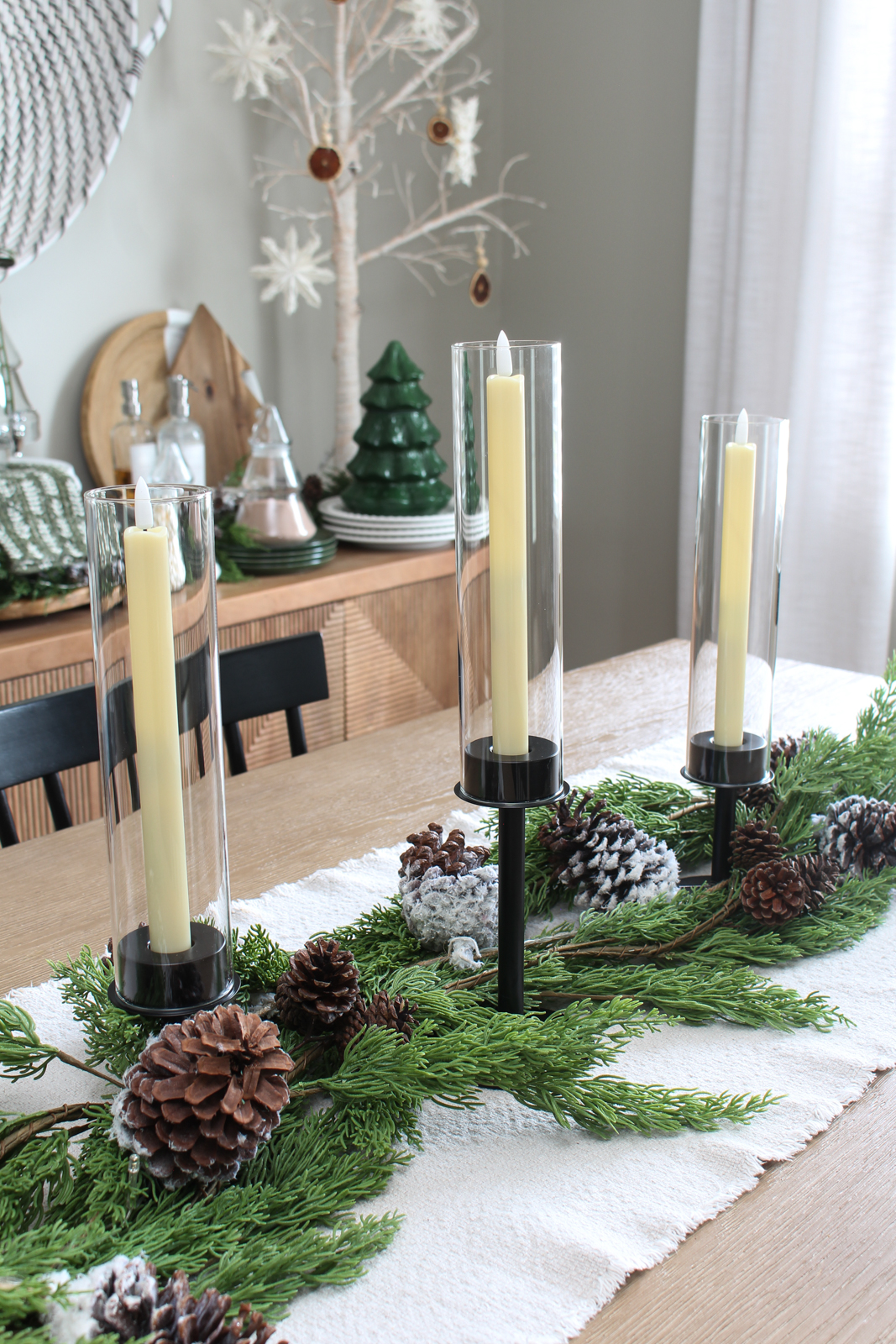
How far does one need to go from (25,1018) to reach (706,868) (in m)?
0.50

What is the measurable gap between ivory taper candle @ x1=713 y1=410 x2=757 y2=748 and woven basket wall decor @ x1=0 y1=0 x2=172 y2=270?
1676 millimetres

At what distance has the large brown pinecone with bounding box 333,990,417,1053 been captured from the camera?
562 millimetres

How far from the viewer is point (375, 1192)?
501 mm

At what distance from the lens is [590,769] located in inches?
42.1

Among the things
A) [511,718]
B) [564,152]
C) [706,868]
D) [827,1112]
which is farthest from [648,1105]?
[564,152]

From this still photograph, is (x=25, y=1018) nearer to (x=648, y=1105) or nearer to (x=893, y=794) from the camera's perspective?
(x=648, y=1105)

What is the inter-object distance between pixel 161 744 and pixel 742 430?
397mm

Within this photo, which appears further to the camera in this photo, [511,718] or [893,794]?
[893,794]

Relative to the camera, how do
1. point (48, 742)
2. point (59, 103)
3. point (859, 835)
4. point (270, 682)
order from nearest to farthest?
point (859, 835) → point (48, 742) → point (270, 682) → point (59, 103)

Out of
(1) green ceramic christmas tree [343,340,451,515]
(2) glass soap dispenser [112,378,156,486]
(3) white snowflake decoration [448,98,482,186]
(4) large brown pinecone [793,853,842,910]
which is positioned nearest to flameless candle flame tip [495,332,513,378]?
(4) large brown pinecone [793,853,842,910]

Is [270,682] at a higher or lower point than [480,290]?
lower

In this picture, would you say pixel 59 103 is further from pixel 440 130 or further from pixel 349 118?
pixel 440 130

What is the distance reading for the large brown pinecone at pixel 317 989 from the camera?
0.56m

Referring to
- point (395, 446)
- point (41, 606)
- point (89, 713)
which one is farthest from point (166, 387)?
point (89, 713)
